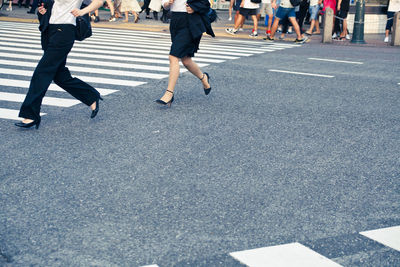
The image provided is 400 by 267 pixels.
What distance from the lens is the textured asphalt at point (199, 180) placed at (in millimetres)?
3186

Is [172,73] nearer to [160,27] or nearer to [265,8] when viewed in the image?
[265,8]

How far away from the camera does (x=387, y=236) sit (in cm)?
334

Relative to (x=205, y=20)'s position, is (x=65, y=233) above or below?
below

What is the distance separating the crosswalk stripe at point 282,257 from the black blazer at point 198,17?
3845 millimetres

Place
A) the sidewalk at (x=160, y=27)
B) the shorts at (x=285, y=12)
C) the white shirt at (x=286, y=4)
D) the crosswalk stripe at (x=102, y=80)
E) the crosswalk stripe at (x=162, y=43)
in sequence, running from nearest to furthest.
Answer: 1. the crosswalk stripe at (x=102, y=80)
2. the crosswalk stripe at (x=162, y=43)
3. the white shirt at (x=286, y=4)
4. the shorts at (x=285, y=12)
5. the sidewalk at (x=160, y=27)

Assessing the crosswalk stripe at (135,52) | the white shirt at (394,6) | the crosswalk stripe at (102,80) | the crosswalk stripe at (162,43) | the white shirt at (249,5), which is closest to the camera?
the crosswalk stripe at (102,80)

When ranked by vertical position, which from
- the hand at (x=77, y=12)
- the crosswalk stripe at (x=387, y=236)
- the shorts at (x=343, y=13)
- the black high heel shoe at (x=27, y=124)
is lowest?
the crosswalk stripe at (x=387, y=236)

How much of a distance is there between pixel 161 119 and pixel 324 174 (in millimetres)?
2298

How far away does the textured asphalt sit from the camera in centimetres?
319

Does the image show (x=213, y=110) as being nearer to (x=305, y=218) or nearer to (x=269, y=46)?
(x=305, y=218)

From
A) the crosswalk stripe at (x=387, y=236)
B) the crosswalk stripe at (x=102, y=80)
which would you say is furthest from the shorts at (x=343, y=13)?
the crosswalk stripe at (x=387, y=236)

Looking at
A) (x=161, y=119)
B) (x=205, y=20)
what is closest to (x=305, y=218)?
(x=161, y=119)

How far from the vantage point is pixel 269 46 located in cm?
1434

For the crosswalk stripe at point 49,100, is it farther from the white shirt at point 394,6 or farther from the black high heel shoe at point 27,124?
the white shirt at point 394,6
